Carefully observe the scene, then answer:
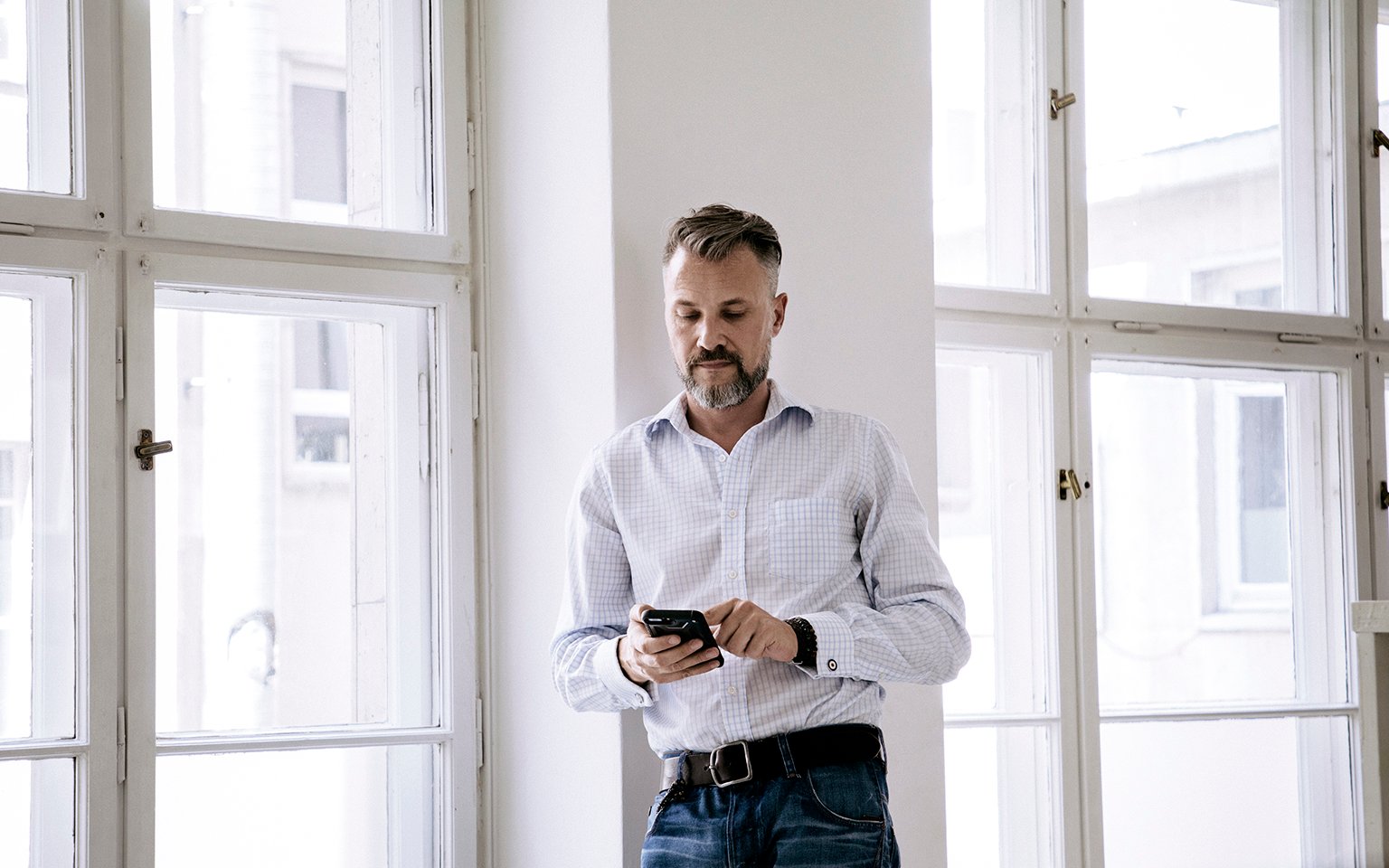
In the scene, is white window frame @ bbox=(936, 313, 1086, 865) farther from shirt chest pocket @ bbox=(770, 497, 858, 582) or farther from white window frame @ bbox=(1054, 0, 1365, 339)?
shirt chest pocket @ bbox=(770, 497, 858, 582)

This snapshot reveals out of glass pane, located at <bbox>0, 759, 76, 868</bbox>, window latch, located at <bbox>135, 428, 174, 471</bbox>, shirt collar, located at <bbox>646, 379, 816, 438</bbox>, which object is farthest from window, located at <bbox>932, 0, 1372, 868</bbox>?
glass pane, located at <bbox>0, 759, 76, 868</bbox>

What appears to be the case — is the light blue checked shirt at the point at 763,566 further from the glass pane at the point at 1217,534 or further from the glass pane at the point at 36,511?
the glass pane at the point at 1217,534

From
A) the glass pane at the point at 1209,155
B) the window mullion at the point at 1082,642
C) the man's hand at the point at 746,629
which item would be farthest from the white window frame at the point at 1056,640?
the man's hand at the point at 746,629

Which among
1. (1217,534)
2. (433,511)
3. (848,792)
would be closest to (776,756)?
(848,792)

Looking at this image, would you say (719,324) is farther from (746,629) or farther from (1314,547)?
(1314,547)

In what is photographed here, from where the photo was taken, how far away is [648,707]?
224 cm

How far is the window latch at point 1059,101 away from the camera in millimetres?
3381

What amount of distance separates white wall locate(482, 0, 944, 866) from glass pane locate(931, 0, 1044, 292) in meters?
0.55

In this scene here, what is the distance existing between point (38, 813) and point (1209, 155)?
307 cm

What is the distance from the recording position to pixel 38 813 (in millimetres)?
2459

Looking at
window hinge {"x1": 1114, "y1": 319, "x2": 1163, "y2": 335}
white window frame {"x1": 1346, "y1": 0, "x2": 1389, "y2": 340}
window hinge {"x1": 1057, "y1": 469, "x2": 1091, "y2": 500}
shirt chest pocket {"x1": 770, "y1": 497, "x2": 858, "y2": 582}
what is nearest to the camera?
shirt chest pocket {"x1": 770, "y1": 497, "x2": 858, "y2": 582}

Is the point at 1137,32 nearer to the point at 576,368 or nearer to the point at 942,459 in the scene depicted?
the point at 942,459

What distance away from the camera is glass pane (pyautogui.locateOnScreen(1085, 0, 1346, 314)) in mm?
3527

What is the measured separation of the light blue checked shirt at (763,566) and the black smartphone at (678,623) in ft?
0.71
